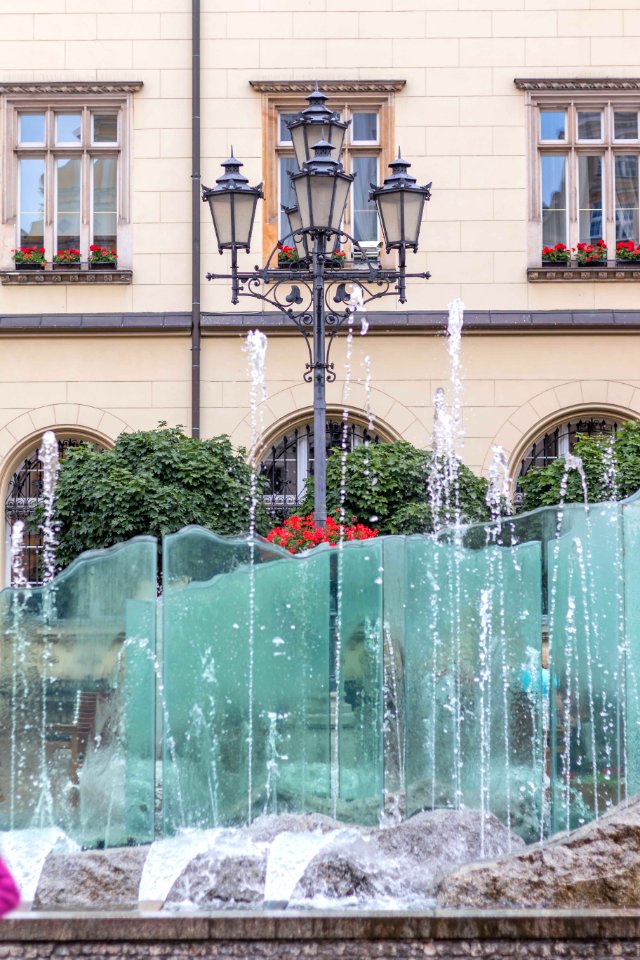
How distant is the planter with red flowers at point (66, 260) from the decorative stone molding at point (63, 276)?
156 millimetres

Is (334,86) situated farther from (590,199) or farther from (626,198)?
(626,198)

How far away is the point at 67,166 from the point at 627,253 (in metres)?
6.74

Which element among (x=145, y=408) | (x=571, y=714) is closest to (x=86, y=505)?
(x=145, y=408)

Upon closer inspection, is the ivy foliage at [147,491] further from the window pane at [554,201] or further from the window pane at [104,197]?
the window pane at [554,201]

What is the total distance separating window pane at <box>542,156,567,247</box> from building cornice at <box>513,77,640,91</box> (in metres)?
0.82

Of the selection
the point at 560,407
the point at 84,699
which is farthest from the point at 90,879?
the point at 560,407

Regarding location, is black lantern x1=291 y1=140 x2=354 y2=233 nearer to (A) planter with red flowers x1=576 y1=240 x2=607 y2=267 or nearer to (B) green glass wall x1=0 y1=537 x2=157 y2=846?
(B) green glass wall x1=0 y1=537 x2=157 y2=846

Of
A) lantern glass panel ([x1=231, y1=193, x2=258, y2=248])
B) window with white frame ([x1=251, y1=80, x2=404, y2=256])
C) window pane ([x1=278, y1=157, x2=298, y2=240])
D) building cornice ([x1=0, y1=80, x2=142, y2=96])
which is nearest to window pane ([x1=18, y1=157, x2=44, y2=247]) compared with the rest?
building cornice ([x1=0, y1=80, x2=142, y2=96])

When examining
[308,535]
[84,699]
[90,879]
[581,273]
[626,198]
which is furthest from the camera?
[626,198]

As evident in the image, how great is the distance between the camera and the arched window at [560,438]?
15.0 metres

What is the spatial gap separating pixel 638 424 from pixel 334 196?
441 cm

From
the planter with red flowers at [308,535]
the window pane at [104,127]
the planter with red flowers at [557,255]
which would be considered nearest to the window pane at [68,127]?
the window pane at [104,127]

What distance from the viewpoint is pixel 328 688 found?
6195mm

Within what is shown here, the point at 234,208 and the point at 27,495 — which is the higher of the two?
the point at 234,208
